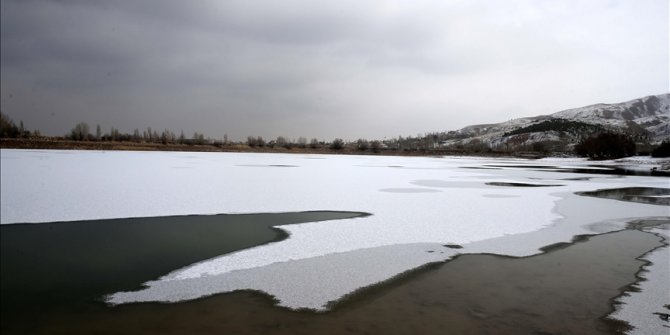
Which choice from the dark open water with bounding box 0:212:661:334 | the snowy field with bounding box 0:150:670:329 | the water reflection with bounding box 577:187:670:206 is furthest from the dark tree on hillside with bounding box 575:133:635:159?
the dark open water with bounding box 0:212:661:334

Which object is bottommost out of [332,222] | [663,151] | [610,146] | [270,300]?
[270,300]

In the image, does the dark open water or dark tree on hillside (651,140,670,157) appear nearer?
the dark open water

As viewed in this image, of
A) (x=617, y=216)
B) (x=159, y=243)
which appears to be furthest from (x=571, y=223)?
(x=159, y=243)

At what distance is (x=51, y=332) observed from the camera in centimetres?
441

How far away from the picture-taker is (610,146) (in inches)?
2876

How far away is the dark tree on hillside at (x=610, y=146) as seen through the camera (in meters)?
72.3

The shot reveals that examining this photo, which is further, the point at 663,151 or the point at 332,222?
the point at 663,151

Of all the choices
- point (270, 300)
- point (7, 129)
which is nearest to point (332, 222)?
point (270, 300)

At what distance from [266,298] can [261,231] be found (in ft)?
13.7

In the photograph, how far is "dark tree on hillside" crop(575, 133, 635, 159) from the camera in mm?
72325

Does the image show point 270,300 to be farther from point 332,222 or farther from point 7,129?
point 7,129

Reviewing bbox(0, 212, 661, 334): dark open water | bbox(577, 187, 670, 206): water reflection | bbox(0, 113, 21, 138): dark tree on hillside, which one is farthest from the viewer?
bbox(0, 113, 21, 138): dark tree on hillside

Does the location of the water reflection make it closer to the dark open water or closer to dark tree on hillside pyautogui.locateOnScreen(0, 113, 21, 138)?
the dark open water

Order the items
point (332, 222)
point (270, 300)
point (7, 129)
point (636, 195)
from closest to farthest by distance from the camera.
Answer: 1. point (270, 300)
2. point (332, 222)
3. point (636, 195)
4. point (7, 129)
